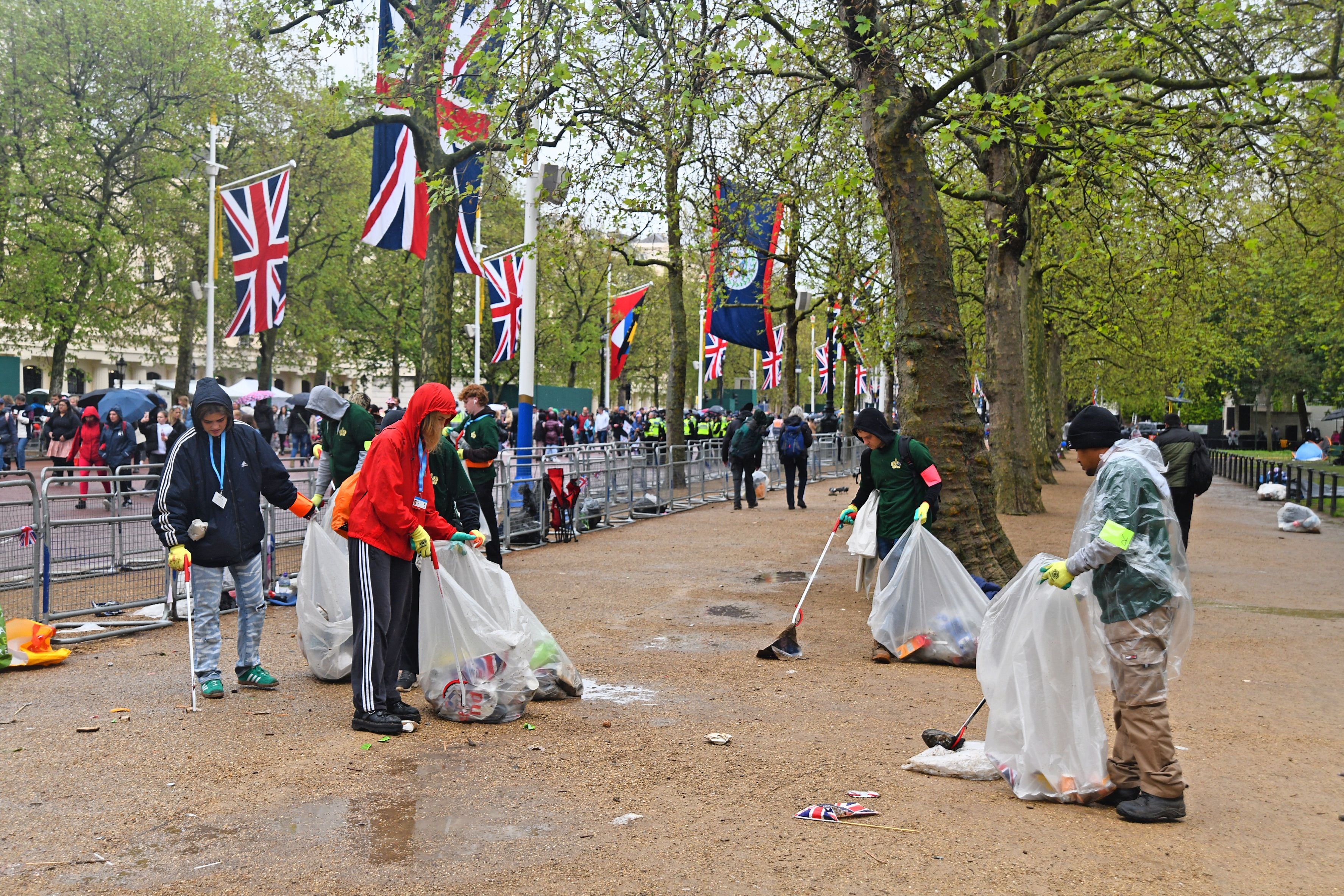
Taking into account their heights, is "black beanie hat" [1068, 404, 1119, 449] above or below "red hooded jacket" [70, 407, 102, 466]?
above

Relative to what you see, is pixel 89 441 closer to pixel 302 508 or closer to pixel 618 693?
pixel 302 508

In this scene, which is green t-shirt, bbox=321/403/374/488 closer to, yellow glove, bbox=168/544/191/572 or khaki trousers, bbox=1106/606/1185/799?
yellow glove, bbox=168/544/191/572

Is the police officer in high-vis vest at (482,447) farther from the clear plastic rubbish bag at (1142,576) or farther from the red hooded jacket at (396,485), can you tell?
the clear plastic rubbish bag at (1142,576)

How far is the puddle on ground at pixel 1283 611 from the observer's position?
1059cm

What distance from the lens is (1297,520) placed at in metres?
19.3

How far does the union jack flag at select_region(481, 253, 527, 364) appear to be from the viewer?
20609mm

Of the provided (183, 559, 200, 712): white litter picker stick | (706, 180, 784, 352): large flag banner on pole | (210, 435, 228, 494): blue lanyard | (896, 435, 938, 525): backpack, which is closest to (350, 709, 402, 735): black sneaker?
(183, 559, 200, 712): white litter picker stick

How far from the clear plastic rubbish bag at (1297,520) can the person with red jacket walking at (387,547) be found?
17.4 meters

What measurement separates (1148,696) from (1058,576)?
1.98 ft

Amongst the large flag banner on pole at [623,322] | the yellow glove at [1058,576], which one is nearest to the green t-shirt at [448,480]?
the yellow glove at [1058,576]

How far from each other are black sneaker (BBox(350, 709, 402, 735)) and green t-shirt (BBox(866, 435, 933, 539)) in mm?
4243

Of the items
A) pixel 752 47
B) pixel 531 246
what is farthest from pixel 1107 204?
pixel 531 246

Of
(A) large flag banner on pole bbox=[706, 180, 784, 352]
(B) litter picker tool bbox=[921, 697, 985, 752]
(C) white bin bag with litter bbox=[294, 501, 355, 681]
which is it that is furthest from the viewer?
(A) large flag banner on pole bbox=[706, 180, 784, 352]

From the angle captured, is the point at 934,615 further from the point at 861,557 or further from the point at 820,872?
the point at 820,872
